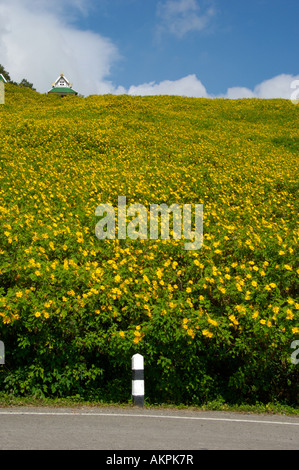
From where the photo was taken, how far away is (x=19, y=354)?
5.57 meters

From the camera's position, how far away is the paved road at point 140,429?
403 centimetres

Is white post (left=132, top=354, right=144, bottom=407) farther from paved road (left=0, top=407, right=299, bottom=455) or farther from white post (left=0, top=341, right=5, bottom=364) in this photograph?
white post (left=0, top=341, right=5, bottom=364)

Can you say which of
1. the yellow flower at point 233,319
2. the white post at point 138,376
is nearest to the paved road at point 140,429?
the white post at point 138,376

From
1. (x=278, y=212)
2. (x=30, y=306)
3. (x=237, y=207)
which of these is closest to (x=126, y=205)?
(x=237, y=207)

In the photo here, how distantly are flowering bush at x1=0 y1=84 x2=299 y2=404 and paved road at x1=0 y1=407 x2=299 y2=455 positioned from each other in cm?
48

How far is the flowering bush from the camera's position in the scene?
5586mm

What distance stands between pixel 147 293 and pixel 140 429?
2.07 metres

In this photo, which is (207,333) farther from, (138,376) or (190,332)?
(138,376)

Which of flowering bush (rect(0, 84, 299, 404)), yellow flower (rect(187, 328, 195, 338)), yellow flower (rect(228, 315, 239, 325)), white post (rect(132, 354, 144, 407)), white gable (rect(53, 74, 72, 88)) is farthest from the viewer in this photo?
white gable (rect(53, 74, 72, 88))

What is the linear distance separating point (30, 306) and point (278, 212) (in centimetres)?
767

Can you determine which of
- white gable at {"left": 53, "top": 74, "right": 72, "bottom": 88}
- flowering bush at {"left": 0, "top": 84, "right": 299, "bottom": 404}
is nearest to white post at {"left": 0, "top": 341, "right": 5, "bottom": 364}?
flowering bush at {"left": 0, "top": 84, "right": 299, "bottom": 404}

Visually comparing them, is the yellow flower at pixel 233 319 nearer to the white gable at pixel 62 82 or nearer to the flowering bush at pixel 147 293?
the flowering bush at pixel 147 293

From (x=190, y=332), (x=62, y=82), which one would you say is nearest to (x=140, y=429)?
(x=190, y=332)

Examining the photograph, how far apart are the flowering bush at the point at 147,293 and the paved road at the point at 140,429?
0.48m
